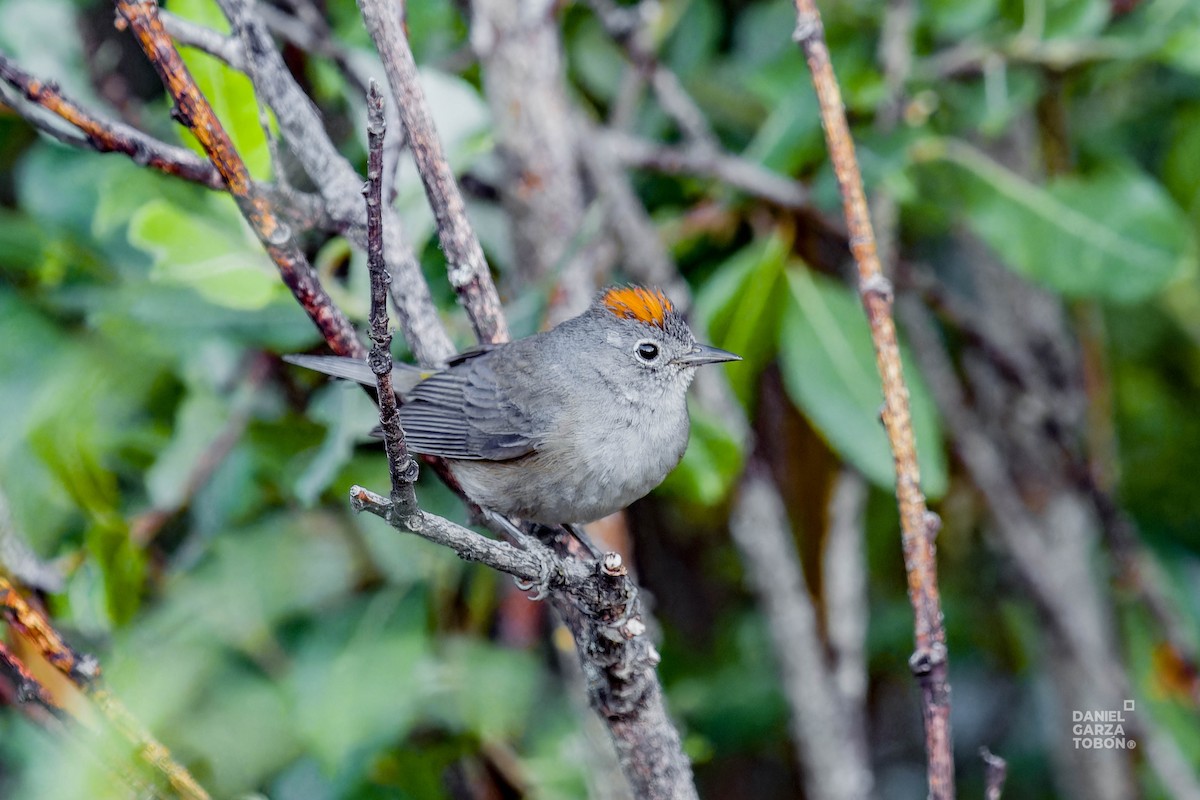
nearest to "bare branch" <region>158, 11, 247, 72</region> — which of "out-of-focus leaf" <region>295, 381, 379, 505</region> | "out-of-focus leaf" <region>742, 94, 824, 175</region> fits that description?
"out-of-focus leaf" <region>295, 381, 379, 505</region>

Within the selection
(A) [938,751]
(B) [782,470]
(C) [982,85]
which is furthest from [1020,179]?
(A) [938,751]

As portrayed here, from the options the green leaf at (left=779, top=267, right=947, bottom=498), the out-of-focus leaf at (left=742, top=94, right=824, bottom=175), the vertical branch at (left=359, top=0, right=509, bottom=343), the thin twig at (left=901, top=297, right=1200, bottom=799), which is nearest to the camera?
the vertical branch at (left=359, top=0, right=509, bottom=343)

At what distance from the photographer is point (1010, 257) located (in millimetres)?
3322

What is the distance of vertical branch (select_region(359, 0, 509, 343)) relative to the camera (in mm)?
2078

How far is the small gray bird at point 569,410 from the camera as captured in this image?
2775 mm

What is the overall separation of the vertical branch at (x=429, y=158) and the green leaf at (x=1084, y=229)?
67.7 inches

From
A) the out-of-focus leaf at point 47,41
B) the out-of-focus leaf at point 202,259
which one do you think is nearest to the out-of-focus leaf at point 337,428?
the out-of-focus leaf at point 202,259

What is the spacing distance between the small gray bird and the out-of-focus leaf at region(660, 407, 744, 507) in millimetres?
158

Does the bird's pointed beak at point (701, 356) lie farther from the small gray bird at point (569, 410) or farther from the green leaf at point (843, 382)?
the green leaf at point (843, 382)

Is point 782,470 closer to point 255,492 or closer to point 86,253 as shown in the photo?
point 255,492

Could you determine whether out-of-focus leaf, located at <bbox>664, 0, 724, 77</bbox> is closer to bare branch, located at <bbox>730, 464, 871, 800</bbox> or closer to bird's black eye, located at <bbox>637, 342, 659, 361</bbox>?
bird's black eye, located at <bbox>637, 342, 659, 361</bbox>

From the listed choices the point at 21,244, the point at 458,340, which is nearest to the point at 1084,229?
the point at 458,340

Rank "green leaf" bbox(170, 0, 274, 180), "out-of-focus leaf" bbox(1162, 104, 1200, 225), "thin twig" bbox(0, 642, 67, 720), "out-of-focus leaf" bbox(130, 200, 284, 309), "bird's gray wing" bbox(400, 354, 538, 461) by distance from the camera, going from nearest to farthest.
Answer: "thin twig" bbox(0, 642, 67, 720) < "green leaf" bbox(170, 0, 274, 180) < "out-of-focus leaf" bbox(130, 200, 284, 309) < "bird's gray wing" bbox(400, 354, 538, 461) < "out-of-focus leaf" bbox(1162, 104, 1200, 225)

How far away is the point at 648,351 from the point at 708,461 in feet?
1.14
